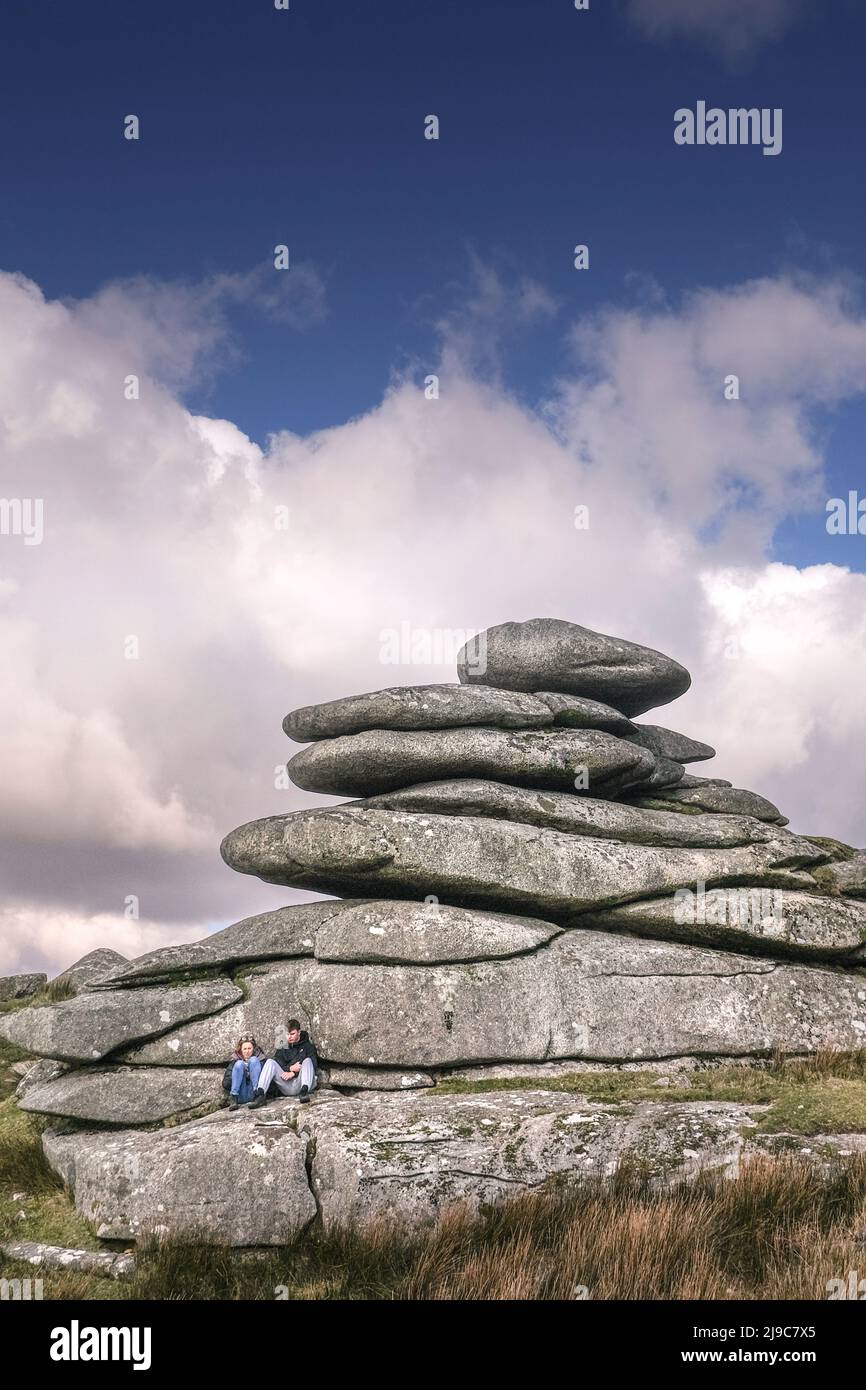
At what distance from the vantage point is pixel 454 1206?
1268 centimetres

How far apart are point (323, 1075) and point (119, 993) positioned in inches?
180

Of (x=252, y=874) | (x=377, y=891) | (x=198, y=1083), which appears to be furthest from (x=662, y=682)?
(x=198, y=1083)

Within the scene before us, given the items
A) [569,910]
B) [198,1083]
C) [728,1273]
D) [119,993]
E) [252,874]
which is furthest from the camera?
[252,874]

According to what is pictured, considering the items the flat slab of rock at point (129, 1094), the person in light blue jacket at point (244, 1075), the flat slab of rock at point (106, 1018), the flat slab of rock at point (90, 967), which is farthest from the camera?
the flat slab of rock at point (90, 967)

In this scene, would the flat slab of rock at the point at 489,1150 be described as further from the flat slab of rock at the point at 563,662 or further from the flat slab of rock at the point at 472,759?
the flat slab of rock at the point at 563,662

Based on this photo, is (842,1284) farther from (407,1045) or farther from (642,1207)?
(407,1045)

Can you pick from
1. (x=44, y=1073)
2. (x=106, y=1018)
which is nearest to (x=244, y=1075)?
(x=106, y=1018)

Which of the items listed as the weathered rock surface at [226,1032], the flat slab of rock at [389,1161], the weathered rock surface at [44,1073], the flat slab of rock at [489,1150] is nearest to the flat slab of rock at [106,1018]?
the weathered rock surface at [226,1032]

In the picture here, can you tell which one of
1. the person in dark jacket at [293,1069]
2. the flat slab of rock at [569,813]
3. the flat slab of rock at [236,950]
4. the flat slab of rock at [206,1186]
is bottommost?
the flat slab of rock at [206,1186]

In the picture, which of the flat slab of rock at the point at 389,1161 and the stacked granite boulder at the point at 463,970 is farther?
the stacked granite boulder at the point at 463,970

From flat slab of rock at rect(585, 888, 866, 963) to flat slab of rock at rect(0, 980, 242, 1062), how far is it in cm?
869

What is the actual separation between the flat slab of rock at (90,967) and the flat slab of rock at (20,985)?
10.0 ft

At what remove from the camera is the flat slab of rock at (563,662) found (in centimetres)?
2423

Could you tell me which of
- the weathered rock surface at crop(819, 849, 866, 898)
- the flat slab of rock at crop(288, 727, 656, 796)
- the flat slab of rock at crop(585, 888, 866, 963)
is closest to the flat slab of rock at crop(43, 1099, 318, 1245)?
the flat slab of rock at crop(288, 727, 656, 796)
